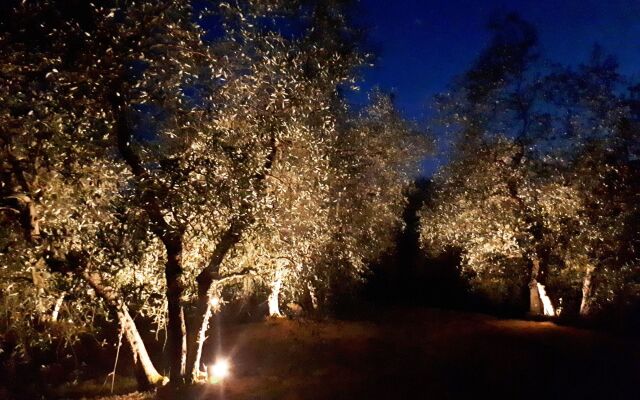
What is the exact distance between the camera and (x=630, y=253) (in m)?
19.0

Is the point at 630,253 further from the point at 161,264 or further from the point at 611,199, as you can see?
the point at 161,264

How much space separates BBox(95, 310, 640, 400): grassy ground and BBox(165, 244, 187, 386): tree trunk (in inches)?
34.3

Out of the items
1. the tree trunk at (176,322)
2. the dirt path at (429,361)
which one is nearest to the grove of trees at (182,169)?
the tree trunk at (176,322)

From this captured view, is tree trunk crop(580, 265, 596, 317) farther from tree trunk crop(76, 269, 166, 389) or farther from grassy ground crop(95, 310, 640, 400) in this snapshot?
tree trunk crop(76, 269, 166, 389)

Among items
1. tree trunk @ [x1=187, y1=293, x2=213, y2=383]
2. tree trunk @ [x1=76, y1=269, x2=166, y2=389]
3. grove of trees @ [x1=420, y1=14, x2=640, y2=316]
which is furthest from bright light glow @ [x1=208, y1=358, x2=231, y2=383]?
grove of trees @ [x1=420, y1=14, x2=640, y2=316]

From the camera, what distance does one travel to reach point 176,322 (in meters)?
12.2

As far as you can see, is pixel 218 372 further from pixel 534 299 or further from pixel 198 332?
pixel 534 299

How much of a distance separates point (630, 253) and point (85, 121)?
17.0 metres

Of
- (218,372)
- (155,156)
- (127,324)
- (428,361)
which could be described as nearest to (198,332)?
(127,324)

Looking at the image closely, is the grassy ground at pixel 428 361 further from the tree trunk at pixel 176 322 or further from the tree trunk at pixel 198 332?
the tree trunk at pixel 176 322

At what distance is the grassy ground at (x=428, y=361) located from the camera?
42.7 feet

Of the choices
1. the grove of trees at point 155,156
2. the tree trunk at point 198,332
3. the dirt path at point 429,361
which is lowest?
the dirt path at point 429,361

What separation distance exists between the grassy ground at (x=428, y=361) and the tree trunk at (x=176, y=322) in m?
0.87

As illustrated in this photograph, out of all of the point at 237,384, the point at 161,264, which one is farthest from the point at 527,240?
the point at 161,264
